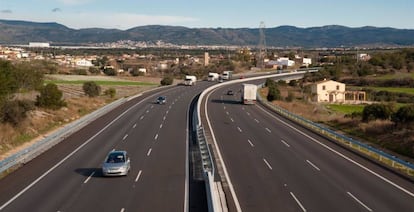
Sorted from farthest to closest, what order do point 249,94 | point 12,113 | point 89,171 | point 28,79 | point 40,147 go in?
1. point 28,79
2. point 249,94
3. point 12,113
4. point 40,147
5. point 89,171

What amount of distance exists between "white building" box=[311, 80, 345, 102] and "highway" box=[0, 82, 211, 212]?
63.7m

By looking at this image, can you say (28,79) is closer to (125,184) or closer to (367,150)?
(367,150)

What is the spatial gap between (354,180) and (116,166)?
34.1 ft

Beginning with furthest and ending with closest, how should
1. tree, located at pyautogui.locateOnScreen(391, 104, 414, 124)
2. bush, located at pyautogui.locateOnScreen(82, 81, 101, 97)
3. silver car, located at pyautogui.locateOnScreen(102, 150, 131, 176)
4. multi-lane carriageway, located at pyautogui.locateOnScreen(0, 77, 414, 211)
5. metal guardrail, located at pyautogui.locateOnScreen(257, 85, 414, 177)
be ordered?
bush, located at pyautogui.locateOnScreen(82, 81, 101, 97)
tree, located at pyautogui.locateOnScreen(391, 104, 414, 124)
metal guardrail, located at pyautogui.locateOnScreen(257, 85, 414, 177)
silver car, located at pyautogui.locateOnScreen(102, 150, 131, 176)
multi-lane carriageway, located at pyautogui.locateOnScreen(0, 77, 414, 211)

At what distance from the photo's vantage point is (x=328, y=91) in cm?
10475

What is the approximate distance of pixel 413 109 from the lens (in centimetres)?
4797

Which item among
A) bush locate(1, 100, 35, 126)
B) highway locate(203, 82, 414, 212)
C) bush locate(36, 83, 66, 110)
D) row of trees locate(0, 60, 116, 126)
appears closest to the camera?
highway locate(203, 82, 414, 212)

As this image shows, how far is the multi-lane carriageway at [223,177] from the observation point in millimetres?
Result: 19828

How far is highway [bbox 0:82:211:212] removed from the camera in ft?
64.5

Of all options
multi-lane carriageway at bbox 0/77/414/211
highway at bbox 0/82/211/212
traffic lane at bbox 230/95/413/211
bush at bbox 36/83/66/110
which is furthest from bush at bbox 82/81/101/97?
traffic lane at bbox 230/95/413/211

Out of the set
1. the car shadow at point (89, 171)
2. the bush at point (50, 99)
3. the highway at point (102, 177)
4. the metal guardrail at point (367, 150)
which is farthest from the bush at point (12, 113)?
the metal guardrail at point (367, 150)

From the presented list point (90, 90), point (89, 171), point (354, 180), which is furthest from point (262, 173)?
point (90, 90)

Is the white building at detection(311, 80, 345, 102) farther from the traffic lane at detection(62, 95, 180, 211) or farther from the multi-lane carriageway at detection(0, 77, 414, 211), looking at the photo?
the traffic lane at detection(62, 95, 180, 211)

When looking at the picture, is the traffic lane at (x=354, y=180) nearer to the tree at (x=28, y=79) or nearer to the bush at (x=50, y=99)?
the bush at (x=50, y=99)
